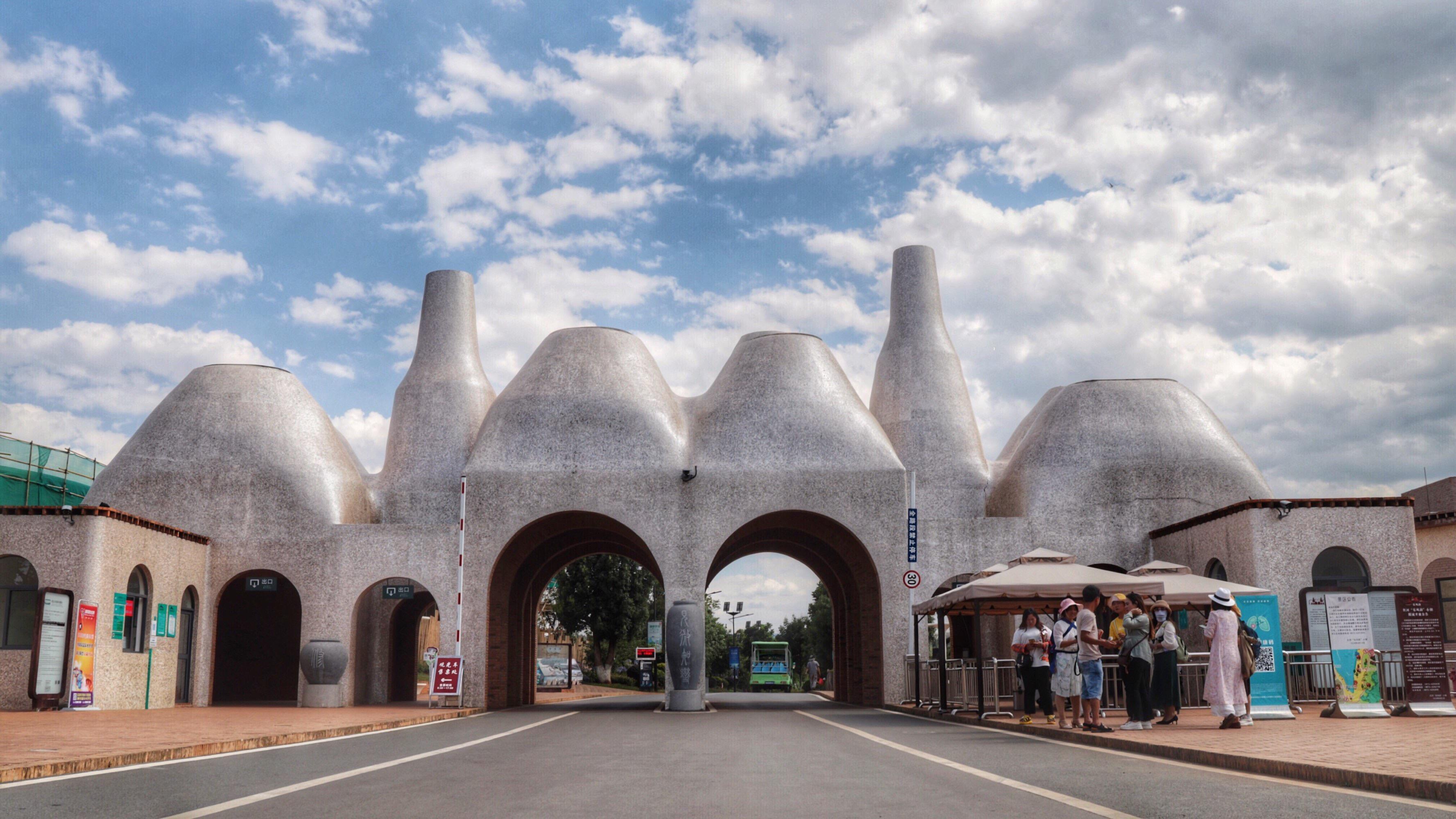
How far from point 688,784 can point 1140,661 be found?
309 inches

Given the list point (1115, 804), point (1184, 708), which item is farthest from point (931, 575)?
point (1115, 804)

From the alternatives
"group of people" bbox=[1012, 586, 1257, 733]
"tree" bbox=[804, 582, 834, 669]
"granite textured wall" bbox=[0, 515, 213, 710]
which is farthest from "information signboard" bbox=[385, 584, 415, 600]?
"tree" bbox=[804, 582, 834, 669]

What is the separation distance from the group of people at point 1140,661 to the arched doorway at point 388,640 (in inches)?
647

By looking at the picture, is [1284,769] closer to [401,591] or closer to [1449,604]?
[401,591]

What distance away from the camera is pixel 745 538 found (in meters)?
34.1

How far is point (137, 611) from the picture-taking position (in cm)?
2483

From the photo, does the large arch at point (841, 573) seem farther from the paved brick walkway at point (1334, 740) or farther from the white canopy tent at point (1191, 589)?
the paved brick walkway at point (1334, 740)

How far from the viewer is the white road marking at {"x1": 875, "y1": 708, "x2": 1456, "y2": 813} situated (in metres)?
7.41

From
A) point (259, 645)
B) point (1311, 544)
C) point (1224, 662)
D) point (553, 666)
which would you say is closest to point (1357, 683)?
point (1224, 662)

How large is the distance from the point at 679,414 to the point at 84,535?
44.4 ft

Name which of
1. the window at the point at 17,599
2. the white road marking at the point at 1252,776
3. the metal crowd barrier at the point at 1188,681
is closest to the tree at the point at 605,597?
the metal crowd barrier at the point at 1188,681

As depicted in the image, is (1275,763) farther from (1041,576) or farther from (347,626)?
(347,626)

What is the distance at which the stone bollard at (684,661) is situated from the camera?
83.2ft

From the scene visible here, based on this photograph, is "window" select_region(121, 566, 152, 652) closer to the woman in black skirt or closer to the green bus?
the woman in black skirt
